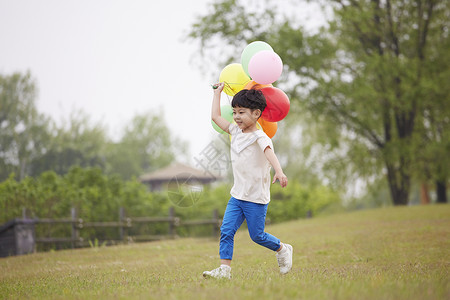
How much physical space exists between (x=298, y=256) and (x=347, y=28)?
15653mm

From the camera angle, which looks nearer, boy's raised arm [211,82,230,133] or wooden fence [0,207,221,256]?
boy's raised arm [211,82,230,133]

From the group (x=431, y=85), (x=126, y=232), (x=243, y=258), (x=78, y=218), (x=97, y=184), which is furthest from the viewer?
(x=431, y=85)

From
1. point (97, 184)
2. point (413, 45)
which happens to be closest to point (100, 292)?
point (97, 184)

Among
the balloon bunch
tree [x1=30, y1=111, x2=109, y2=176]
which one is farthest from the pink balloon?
tree [x1=30, y1=111, x2=109, y2=176]

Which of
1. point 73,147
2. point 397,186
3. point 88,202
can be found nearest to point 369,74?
point 397,186

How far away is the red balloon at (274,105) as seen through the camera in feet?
17.2

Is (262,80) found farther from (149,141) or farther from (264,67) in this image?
(149,141)

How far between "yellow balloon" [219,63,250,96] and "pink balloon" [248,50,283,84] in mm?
231

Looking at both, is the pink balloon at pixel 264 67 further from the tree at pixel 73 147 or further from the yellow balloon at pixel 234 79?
the tree at pixel 73 147

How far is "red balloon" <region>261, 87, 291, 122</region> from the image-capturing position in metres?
5.25

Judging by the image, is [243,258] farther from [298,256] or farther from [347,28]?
[347,28]

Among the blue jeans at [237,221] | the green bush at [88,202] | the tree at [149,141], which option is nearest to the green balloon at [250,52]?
the blue jeans at [237,221]

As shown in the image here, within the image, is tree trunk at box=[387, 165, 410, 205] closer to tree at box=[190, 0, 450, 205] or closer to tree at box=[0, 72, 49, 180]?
tree at box=[190, 0, 450, 205]

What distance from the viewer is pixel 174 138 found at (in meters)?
69.2
